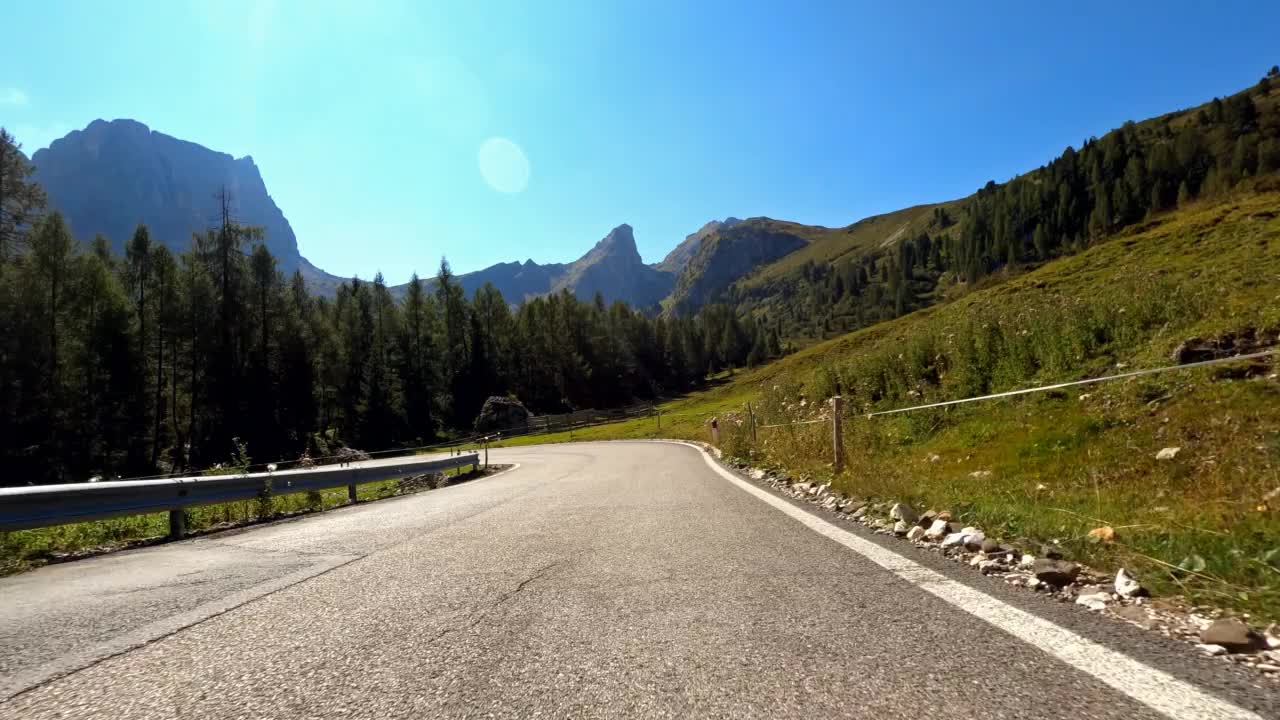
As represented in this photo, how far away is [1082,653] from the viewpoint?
7.48 feet

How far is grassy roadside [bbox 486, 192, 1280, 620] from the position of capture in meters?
3.50

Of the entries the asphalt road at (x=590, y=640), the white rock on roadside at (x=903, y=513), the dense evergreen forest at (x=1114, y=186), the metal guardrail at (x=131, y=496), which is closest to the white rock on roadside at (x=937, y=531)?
the asphalt road at (x=590, y=640)

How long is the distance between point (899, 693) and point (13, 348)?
36495mm

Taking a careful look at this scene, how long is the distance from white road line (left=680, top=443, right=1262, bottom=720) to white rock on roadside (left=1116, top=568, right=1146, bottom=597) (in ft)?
2.20

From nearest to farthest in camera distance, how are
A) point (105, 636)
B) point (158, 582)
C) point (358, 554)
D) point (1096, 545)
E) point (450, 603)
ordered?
point (105, 636), point (450, 603), point (1096, 545), point (158, 582), point (358, 554)

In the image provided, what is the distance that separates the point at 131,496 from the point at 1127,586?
9.77 meters

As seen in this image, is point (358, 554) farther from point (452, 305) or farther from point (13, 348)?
point (452, 305)

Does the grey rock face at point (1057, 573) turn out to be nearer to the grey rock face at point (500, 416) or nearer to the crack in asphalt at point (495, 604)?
the crack in asphalt at point (495, 604)

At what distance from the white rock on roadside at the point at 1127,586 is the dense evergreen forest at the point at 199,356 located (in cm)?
1305

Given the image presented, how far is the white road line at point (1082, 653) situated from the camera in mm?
1795

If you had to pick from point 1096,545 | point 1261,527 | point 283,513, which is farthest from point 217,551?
point 1261,527

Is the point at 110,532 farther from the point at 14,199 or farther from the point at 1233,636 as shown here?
the point at 14,199

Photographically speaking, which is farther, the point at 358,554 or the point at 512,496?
the point at 512,496

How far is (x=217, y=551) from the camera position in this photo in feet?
19.1
